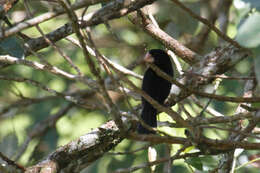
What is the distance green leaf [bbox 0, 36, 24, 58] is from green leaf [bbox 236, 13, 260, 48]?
46.1 inches

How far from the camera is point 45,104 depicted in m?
4.40

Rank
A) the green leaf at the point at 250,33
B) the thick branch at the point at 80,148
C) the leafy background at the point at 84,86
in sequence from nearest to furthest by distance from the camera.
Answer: the green leaf at the point at 250,33 < the thick branch at the point at 80,148 < the leafy background at the point at 84,86

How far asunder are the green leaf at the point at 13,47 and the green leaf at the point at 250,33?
117 cm

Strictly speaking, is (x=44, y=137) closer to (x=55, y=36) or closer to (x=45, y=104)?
(x=45, y=104)

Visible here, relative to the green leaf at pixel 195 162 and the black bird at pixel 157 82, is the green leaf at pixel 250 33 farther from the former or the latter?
the black bird at pixel 157 82

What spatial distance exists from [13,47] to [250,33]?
4.19 feet

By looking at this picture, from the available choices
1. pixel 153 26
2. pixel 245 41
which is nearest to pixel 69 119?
pixel 153 26

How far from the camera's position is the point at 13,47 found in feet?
7.29

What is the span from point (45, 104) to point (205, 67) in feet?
7.72

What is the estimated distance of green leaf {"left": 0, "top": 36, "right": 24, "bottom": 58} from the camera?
2.18m

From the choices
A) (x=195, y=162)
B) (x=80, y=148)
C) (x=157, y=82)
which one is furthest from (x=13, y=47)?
(x=195, y=162)

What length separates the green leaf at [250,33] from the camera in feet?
4.36

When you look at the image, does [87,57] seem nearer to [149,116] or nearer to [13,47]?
[13,47]

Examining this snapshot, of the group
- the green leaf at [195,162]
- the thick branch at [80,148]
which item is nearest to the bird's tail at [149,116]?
the thick branch at [80,148]
